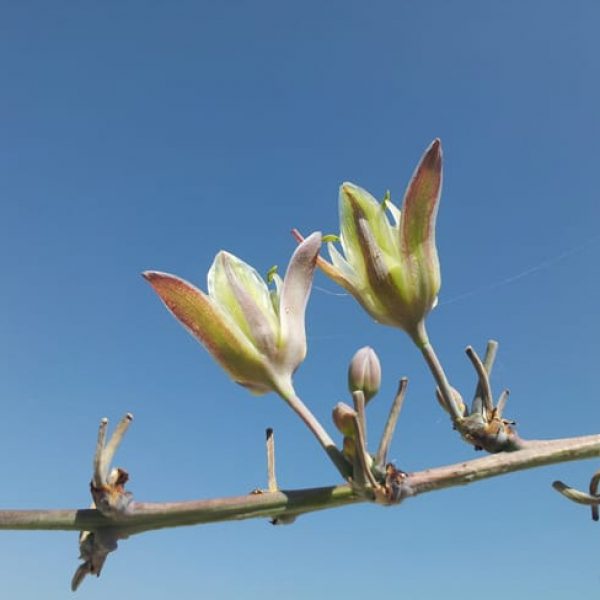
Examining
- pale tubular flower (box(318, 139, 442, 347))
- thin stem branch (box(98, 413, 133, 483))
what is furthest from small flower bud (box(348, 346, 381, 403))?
thin stem branch (box(98, 413, 133, 483))

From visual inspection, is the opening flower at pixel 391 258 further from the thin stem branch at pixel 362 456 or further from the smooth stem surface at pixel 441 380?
the thin stem branch at pixel 362 456

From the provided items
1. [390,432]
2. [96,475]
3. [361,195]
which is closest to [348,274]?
[361,195]

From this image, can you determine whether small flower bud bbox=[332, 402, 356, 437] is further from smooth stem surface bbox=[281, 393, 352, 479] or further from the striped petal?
the striped petal

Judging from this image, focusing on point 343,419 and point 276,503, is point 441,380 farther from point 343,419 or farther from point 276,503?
point 276,503

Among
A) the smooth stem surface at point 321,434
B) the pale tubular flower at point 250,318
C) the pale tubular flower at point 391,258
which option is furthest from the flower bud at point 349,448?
the pale tubular flower at point 391,258

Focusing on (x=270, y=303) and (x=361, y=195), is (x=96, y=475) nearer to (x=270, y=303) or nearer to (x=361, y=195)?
(x=270, y=303)

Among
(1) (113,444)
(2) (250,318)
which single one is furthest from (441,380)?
(1) (113,444)
